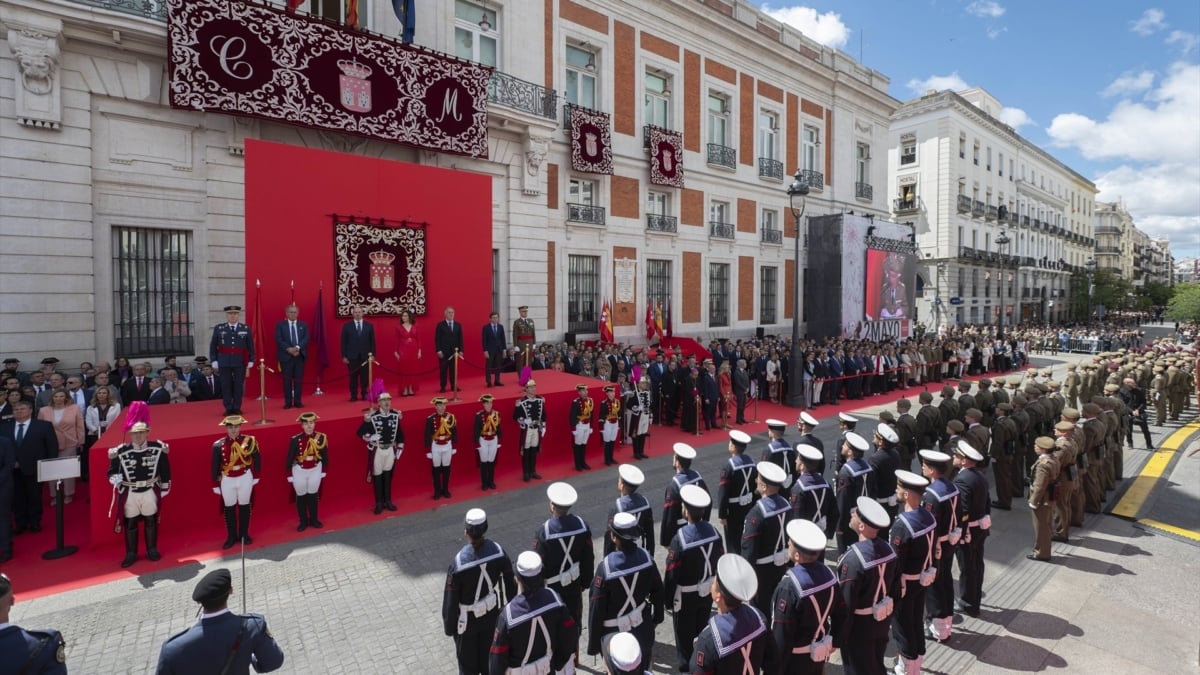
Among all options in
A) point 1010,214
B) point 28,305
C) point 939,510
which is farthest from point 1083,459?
point 1010,214

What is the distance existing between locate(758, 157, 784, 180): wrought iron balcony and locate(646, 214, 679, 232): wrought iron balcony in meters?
5.91

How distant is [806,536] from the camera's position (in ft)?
13.2

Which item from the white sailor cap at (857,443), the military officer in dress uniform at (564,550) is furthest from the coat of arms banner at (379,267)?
the white sailor cap at (857,443)

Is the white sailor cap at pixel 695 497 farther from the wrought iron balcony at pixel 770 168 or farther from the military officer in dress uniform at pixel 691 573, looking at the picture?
the wrought iron balcony at pixel 770 168

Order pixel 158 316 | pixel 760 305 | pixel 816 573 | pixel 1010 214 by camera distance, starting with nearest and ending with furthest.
Result: 1. pixel 816 573
2. pixel 158 316
3. pixel 760 305
4. pixel 1010 214

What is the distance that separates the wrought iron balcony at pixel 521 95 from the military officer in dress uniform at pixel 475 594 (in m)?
13.7

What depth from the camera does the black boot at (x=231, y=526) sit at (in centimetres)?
727

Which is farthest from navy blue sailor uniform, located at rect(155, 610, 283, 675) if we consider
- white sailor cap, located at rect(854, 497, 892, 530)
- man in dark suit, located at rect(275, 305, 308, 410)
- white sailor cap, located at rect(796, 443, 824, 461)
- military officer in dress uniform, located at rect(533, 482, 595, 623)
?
man in dark suit, located at rect(275, 305, 308, 410)

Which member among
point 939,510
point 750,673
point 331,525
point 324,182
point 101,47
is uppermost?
point 101,47

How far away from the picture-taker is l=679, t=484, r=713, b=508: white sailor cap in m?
4.66

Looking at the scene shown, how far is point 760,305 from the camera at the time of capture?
990 inches

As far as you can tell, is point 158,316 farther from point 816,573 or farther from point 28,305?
point 816,573

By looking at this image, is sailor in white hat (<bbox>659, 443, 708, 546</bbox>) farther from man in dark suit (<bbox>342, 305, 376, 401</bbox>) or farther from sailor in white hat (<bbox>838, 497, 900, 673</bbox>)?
man in dark suit (<bbox>342, 305, 376, 401</bbox>)

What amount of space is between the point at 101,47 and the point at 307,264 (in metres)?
5.93
